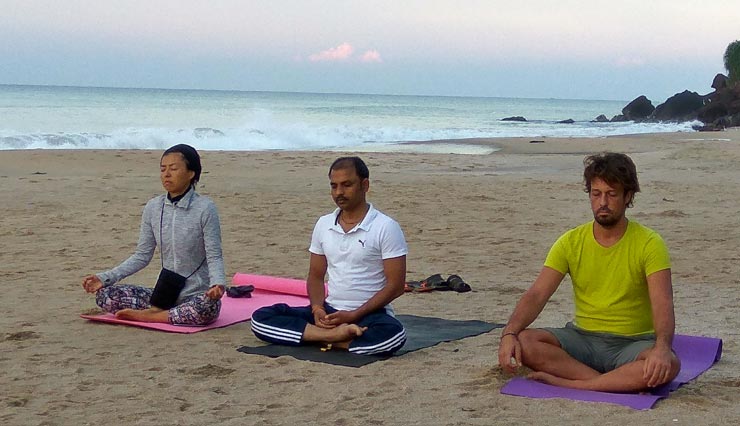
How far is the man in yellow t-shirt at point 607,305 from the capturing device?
14.7 feet

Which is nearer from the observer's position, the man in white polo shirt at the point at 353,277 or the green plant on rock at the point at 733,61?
the man in white polo shirt at the point at 353,277

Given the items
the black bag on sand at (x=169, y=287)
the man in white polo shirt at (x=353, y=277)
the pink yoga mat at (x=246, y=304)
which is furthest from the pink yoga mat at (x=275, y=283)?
the man in white polo shirt at (x=353, y=277)

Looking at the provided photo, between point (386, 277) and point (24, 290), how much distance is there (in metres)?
3.36

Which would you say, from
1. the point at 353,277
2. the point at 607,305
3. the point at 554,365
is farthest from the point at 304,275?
the point at 607,305

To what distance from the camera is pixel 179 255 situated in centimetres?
621

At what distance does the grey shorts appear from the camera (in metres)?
4.67

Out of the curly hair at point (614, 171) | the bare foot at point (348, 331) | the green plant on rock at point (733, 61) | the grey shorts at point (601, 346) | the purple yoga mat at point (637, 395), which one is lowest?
the purple yoga mat at point (637, 395)

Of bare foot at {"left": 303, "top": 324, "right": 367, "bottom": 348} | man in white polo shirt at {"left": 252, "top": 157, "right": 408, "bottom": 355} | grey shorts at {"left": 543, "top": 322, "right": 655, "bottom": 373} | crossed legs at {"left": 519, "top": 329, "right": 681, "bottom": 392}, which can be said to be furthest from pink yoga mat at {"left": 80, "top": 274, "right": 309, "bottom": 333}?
grey shorts at {"left": 543, "top": 322, "right": 655, "bottom": 373}

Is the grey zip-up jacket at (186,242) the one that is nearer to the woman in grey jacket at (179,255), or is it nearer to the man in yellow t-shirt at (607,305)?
the woman in grey jacket at (179,255)

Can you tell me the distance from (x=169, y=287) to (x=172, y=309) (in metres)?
0.14

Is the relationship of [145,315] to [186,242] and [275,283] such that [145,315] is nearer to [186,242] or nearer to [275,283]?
[186,242]

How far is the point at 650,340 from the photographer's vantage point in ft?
15.5

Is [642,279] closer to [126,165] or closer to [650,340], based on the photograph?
[650,340]

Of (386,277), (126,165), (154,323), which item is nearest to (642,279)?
(386,277)
